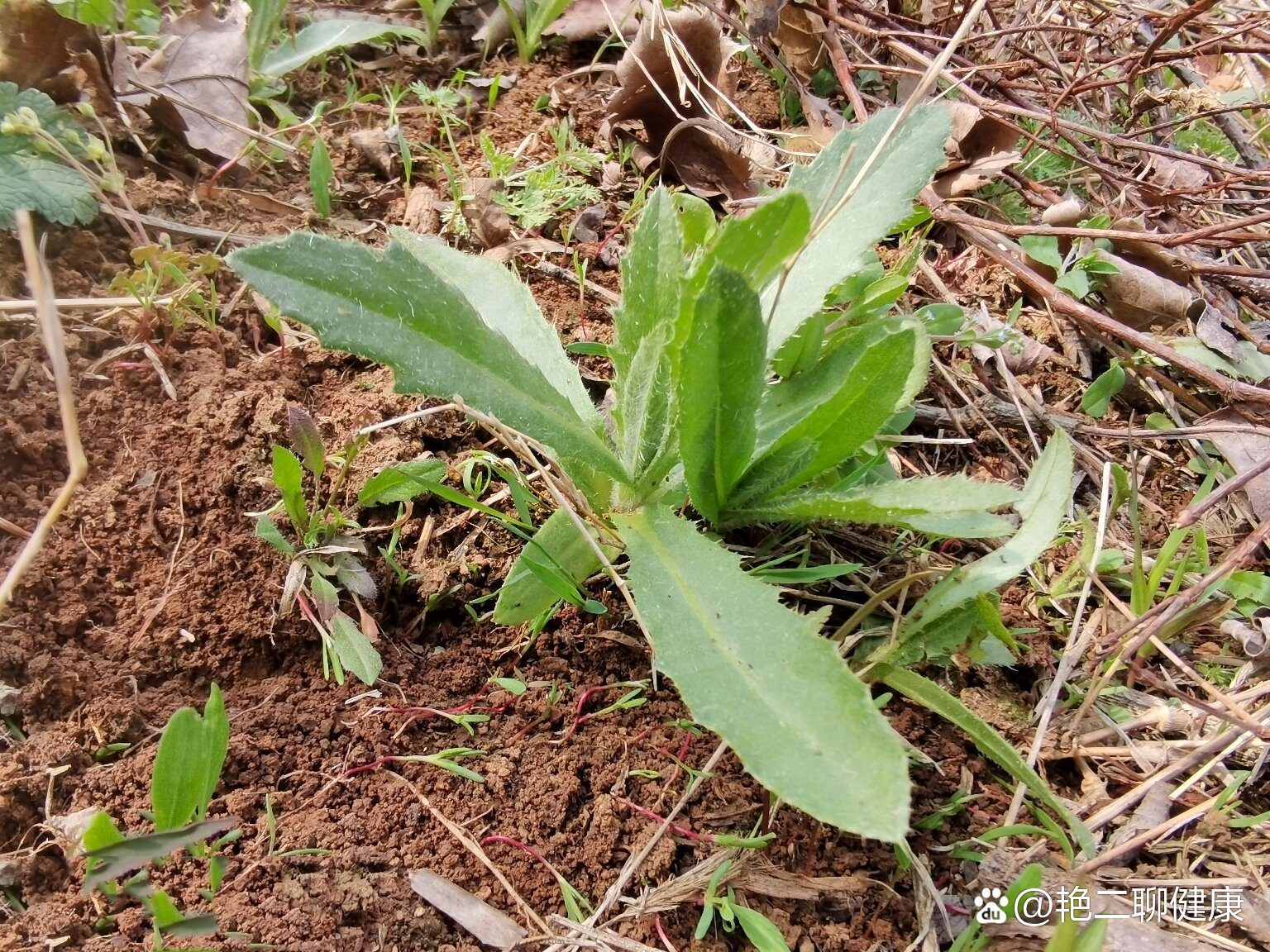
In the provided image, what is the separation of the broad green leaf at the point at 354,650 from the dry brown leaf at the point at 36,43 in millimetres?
1371

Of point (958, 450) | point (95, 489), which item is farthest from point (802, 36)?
point (95, 489)

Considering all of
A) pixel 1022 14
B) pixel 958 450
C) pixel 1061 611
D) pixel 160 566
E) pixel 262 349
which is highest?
pixel 1022 14

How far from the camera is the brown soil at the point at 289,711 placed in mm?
1033

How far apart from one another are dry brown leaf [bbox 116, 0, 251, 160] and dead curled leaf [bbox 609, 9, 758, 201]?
0.88 m

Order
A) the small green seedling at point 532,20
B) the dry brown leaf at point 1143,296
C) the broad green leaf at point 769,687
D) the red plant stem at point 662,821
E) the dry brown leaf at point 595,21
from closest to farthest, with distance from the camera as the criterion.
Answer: the broad green leaf at point 769,687 → the red plant stem at point 662,821 → the dry brown leaf at point 1143,296 → the small green seedling at point 532,20 → the dry brown leaf at point 595,21

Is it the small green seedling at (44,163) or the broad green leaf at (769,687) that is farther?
the small green seedling at (44,163)

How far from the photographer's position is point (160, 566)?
1.30 m

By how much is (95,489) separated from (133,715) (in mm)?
404

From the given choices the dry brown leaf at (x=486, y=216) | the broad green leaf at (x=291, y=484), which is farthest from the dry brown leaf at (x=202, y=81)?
the broad green leaf at (x=291, y=484)

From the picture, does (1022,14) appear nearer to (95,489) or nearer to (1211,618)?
(1211,618)

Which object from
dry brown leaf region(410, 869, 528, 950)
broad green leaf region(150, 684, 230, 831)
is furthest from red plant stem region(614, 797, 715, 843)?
broad green leaf region(150, 684, 230, 831)

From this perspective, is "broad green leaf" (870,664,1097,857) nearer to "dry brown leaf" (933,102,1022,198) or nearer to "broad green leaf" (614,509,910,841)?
"broad green leaf" (614,509,910,841)

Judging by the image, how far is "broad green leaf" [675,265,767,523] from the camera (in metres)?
1.01

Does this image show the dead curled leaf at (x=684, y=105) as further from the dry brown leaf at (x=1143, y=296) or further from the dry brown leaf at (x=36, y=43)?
the dry brown leaf at (x=36, y=43)
